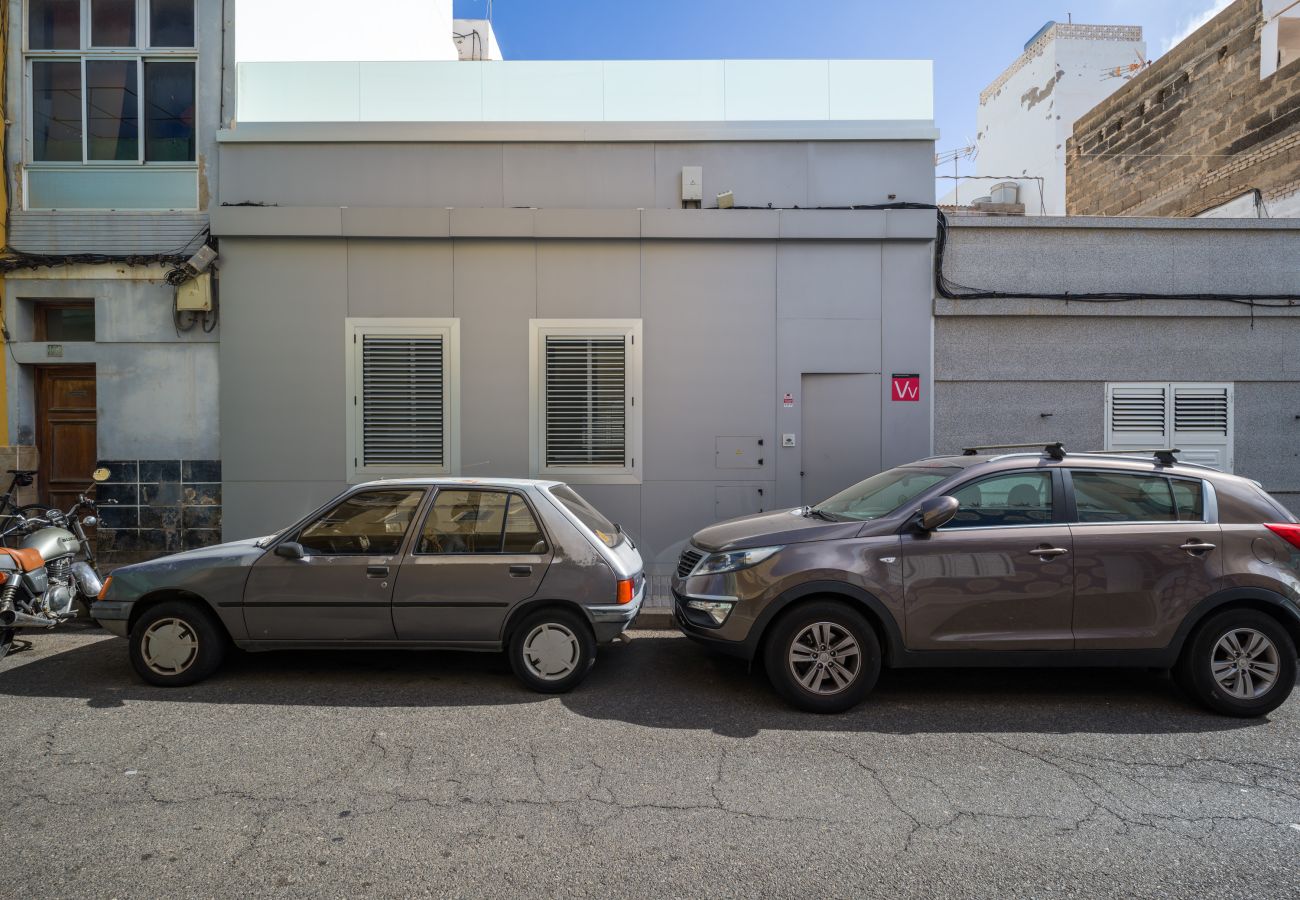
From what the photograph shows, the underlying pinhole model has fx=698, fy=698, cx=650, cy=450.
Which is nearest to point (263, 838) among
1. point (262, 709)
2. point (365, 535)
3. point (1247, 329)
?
point (262, 709)

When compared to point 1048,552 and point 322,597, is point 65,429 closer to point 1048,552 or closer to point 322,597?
point 322,597

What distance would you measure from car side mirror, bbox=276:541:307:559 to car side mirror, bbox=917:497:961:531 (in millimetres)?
A: 4370

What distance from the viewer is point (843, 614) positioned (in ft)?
15.4

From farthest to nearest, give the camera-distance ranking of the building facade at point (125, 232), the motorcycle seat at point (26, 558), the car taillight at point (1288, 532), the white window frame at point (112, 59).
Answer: the white window frame at point (112, 59) < the building facade at point (125, 232) < the motorcycle seat at point (26, 558) < the car taillight at point (1288, 532)

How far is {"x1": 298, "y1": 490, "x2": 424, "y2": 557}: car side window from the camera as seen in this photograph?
204 inches

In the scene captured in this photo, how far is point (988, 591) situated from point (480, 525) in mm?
3598

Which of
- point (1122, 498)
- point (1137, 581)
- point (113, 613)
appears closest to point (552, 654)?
point (113, 613)

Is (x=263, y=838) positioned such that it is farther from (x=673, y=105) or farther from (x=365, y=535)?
(x=673, y=105)

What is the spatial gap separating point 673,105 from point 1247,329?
8166 millimetres

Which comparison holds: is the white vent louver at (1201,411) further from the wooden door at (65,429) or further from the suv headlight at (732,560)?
the wooden door at (65,429)

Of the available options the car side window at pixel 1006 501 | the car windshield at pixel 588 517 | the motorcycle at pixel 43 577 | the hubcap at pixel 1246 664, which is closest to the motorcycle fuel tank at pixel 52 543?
the motorcycle at pixel 43 577

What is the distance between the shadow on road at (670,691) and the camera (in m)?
4.55

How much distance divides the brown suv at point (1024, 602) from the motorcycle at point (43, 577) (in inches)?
Answer: 221

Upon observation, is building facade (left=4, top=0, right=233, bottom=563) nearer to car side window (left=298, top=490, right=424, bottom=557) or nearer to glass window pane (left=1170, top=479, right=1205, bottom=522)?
car side window (left=298, top=490, right=424, bottom=557)
